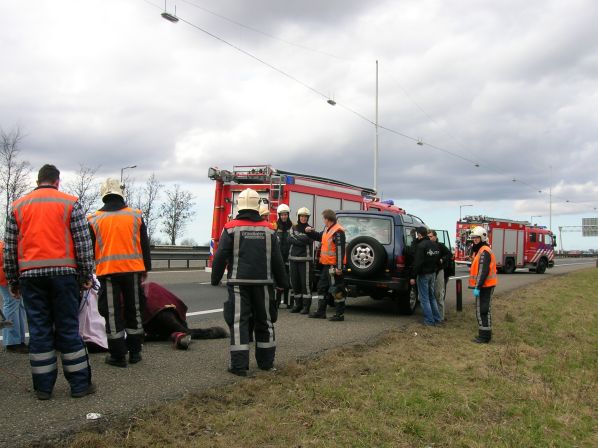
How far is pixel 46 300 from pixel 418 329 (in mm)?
6089

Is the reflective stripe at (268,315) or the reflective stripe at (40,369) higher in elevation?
the reflective stripe at (268,315)

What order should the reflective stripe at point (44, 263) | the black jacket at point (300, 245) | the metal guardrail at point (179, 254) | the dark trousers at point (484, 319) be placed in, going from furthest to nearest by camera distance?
the metal guardrail at point (179, 254)
the black jacket at point (300, 245)
the dark trousers at point (484, 319)
the reflective stripe at point (44, 263)

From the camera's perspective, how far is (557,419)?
4.73 m

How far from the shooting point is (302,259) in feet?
32.3

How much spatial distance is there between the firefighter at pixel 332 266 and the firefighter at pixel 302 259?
33cm

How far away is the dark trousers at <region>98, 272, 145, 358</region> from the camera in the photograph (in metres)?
5.58

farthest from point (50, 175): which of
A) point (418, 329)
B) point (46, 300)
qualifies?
point (418, 329)

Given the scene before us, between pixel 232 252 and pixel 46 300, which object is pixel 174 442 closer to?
pixel 46 300

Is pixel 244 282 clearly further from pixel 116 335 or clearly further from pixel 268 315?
pixel 116 335

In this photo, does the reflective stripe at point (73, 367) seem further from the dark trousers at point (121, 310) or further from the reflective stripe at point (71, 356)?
the dark trousers at point (121, 310)

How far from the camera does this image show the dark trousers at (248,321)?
5.60m

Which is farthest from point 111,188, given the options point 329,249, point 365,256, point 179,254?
point 179,254

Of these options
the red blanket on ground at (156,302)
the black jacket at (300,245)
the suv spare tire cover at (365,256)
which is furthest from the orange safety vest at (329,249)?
the red blanket on ground at (156,302)

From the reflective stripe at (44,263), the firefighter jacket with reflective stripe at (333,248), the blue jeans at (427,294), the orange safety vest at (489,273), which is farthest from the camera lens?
the blue jeans at (427,294)
